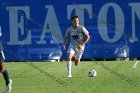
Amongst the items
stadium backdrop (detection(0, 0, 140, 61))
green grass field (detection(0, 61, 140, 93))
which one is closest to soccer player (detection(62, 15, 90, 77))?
green grass field (detection(0, 61, 140, 93))

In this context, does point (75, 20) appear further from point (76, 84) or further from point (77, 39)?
point (76, 84)

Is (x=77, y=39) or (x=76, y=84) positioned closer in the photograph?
(x=76, y=84)

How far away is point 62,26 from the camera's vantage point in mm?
A: 32062

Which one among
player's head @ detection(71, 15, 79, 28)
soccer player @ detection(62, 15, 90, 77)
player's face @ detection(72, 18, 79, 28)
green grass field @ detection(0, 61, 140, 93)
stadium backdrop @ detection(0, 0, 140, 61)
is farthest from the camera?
stadium backdrop @ detection(0, 0, 140, 61)

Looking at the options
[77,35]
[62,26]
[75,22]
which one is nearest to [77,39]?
[77,35]

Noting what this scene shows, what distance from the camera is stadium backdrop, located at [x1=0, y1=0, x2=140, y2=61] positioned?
31234mm

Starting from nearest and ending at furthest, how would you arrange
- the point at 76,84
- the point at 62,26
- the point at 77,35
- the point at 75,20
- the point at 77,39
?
the point at 76,84 < the point at 75,20 < the point at 77,35 < the point at 77,39 < the point at 62,26

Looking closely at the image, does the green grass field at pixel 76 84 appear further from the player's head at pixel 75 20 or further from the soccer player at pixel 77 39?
the player's head at pixel 75 20

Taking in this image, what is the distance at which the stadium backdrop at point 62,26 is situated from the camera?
3123cm

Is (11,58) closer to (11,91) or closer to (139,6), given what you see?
(139,6)

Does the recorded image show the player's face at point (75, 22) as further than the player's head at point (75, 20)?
Yes

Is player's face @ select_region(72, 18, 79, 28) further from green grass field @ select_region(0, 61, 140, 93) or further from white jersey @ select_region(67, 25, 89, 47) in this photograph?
green grass field @ select_region(0, 61, 140, 93)

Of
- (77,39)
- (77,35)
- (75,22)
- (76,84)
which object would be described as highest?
(75,22)

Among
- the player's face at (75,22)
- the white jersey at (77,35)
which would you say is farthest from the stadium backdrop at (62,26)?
the player's face at (75,22)
